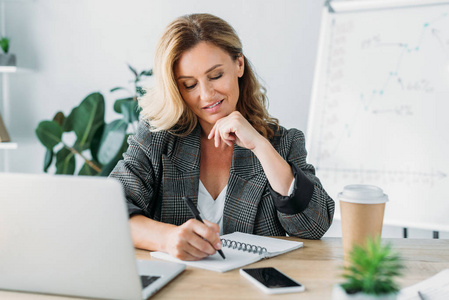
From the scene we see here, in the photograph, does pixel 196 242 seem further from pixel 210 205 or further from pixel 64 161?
pixel 64 161

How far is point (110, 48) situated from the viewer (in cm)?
292

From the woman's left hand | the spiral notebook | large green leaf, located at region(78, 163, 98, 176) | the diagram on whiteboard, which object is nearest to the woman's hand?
the spiral notebook

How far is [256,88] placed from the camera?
1.69 meters

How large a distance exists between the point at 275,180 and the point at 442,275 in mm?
492

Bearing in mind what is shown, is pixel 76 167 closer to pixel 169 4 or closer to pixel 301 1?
pixel 169 4

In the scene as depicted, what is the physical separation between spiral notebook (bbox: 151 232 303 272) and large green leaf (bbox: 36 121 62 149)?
1709 millimetres

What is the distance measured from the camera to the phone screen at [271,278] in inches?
33.5

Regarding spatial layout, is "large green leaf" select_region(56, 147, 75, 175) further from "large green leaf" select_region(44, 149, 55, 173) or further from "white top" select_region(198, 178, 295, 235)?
"white top" select_region(198, 178, 295, 235)

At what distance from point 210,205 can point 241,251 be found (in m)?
0.41

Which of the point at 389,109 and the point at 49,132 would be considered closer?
the point at 389,109

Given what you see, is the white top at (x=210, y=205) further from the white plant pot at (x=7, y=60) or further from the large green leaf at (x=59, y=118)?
the white plant pot at (x=7, y=60)

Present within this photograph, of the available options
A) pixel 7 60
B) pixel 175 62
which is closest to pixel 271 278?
pixel 175 62

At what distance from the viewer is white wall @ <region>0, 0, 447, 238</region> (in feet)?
8.47

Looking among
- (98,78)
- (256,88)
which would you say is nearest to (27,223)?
(256,88)
